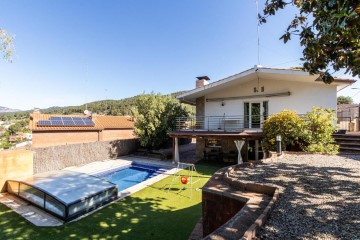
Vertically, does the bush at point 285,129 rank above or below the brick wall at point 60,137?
above

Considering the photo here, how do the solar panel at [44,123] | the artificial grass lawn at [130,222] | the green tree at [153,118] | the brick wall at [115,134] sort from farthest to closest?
the brick wall at [115,134]
the solar panel at [44,123]
the green tree at [153,118]
the artificial grass lawn at [130,222]

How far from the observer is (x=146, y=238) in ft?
21.4

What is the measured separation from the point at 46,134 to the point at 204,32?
20278mm

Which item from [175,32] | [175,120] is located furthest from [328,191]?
[175,32]

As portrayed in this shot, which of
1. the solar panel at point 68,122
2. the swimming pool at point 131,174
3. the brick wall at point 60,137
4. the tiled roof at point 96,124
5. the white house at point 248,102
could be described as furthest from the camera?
the solar panel at point 68,122

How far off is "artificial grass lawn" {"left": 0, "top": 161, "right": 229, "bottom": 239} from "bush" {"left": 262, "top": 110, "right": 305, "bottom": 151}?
5.49 meters

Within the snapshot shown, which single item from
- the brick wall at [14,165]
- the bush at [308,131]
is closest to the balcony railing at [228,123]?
the bush at [308,131]

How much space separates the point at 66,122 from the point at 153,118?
11.7 m

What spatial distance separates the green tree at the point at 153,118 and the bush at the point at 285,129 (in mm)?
10981

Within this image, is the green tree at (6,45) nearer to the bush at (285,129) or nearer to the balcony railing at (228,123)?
the bush at (285,129)

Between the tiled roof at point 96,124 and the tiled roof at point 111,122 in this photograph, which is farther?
the tiled roof at point 111,122

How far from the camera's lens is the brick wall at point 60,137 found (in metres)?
20.7

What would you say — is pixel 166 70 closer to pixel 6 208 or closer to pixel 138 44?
pixel 138 44

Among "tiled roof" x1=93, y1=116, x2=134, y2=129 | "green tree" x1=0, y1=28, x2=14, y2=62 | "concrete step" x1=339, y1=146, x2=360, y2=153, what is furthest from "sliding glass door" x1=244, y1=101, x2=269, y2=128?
"tiled roof" x1=93, y1=116, x2=134, y2=129
